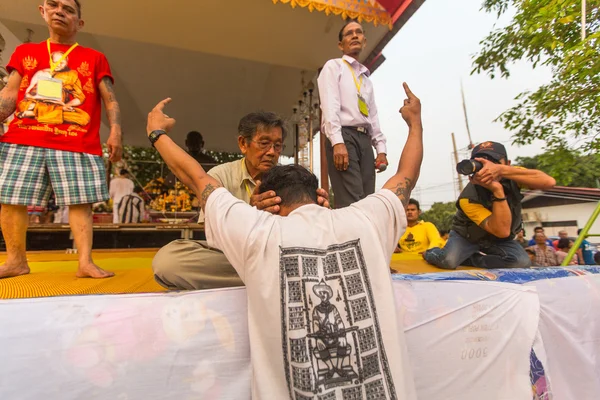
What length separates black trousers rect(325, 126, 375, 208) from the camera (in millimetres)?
2254

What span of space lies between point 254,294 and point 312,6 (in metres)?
3.43

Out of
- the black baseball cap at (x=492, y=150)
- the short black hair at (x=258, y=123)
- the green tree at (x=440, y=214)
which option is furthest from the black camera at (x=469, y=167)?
the green tree at (x=440, y=214)

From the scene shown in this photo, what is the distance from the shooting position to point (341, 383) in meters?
0.93

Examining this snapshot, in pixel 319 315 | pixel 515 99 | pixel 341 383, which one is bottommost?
pixel 341 383

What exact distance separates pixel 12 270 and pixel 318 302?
1888 mm

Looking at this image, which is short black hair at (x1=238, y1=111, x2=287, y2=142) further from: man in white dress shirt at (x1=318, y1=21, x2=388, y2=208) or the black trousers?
the black trousers

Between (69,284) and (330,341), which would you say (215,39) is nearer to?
(69,284)

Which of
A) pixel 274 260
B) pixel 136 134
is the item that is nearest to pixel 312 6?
pixel 274 260

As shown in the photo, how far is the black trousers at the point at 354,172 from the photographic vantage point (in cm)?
225

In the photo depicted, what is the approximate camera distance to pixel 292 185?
1177 millimetres

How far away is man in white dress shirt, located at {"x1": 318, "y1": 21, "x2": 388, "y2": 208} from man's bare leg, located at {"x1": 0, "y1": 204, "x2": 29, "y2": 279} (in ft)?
A: 6.49

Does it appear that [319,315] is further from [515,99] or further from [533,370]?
[515,99]

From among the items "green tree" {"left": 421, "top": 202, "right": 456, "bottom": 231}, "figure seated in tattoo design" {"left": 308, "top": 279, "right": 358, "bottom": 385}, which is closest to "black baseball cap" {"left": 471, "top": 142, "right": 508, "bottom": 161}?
"figure seated in tattoo design" {"left": 308, "top": 279, "right": 358, "bottom": 385}

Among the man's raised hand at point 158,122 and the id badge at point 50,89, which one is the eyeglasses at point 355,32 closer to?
the man's raised hand at point 158,122
